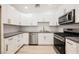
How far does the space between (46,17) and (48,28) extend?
0.81 metres

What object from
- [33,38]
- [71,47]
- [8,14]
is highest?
[8,14]

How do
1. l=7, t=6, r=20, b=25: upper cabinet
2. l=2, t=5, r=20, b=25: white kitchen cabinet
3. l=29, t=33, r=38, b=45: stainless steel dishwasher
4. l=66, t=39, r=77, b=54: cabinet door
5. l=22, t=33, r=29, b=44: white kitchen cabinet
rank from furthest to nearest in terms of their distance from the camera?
1. l=29, t=33, r=38, b=45: stainless steel dishwasher
2. l=22, t=33, r=29, b=44: white kitchen cabinet
3. l=7, t=6, r=20, b=25: upper cabinet
4. l=2, t=5, r=20, b=25: white kitchen cabinet
5. l=66, t=39, r=77, b=54: cabinet door

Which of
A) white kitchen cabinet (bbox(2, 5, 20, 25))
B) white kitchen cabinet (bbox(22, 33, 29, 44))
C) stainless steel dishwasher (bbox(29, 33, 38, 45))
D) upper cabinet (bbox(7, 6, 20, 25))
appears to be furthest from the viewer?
stainless steel dishwasher (bbox(29, 33, 38, 45))

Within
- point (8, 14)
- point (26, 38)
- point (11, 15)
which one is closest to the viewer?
point (8, 14)

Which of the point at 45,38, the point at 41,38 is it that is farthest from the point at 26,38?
the point at 45,38

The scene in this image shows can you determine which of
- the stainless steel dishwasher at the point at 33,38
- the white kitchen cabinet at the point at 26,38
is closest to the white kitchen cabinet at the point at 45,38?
the stainless steel dishwasher at the point at 33,38

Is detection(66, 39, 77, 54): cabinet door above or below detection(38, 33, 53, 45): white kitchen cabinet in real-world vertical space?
above

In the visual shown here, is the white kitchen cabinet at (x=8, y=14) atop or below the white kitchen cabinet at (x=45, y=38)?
atop

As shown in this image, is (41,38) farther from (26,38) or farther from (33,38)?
(26,38)

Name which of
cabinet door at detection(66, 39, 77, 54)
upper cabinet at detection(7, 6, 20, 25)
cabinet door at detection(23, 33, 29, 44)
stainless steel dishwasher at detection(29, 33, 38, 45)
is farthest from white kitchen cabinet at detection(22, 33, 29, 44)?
cabinet door at detection(66, 39, 77, 54)

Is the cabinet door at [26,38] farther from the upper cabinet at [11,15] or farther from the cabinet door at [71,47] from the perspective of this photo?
the cabinet door at [71,47]

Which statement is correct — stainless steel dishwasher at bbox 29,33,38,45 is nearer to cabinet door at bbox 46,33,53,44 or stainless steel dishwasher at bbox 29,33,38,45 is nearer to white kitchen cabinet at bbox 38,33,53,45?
white kitchen cabinet at bbox 38,33,53,45
